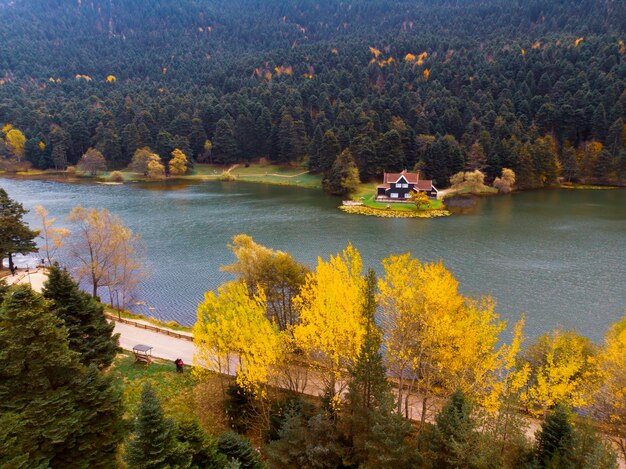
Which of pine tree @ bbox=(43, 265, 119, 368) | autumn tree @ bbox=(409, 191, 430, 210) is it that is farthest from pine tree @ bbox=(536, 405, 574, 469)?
autumn tree @ bbox=(409, 191, 430, 210)

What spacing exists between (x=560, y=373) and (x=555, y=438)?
393cm

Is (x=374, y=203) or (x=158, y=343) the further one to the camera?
(x=374, y=203)

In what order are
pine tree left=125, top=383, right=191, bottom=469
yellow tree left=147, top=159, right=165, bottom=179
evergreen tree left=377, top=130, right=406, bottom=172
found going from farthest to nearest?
yellow tree left=147, top=159, right=165, bottom=179 → evergreen tree left=377, top=130, right=406, bottom=172 → pine tree left=125, top=383, right=191, bottom=469

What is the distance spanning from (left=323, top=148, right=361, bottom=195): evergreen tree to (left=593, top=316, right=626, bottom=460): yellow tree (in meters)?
61.6

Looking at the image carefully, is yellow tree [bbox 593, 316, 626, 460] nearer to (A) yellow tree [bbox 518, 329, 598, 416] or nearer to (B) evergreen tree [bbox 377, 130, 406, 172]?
(A) yellow tree [bbox 518, 329, 598, 416]

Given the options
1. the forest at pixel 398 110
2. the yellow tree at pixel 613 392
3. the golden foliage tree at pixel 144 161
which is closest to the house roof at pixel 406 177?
the forest at pixel 398 110

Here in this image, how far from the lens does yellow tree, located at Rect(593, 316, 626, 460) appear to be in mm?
15867

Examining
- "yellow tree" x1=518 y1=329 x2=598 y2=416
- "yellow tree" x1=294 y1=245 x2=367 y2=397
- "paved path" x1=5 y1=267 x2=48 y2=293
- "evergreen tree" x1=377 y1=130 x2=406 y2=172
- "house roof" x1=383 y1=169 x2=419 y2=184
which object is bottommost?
"paved path" x1=5 y1=267 x2=48 y2=293

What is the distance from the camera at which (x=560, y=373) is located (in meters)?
16.5

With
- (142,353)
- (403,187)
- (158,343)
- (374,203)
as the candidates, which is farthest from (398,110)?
(142,353)

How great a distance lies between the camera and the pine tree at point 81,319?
64.0ft

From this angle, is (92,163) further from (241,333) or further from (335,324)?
(335,324)

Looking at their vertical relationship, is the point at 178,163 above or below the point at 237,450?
above

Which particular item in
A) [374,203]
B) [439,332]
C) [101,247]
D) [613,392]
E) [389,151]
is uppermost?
[389,151]
